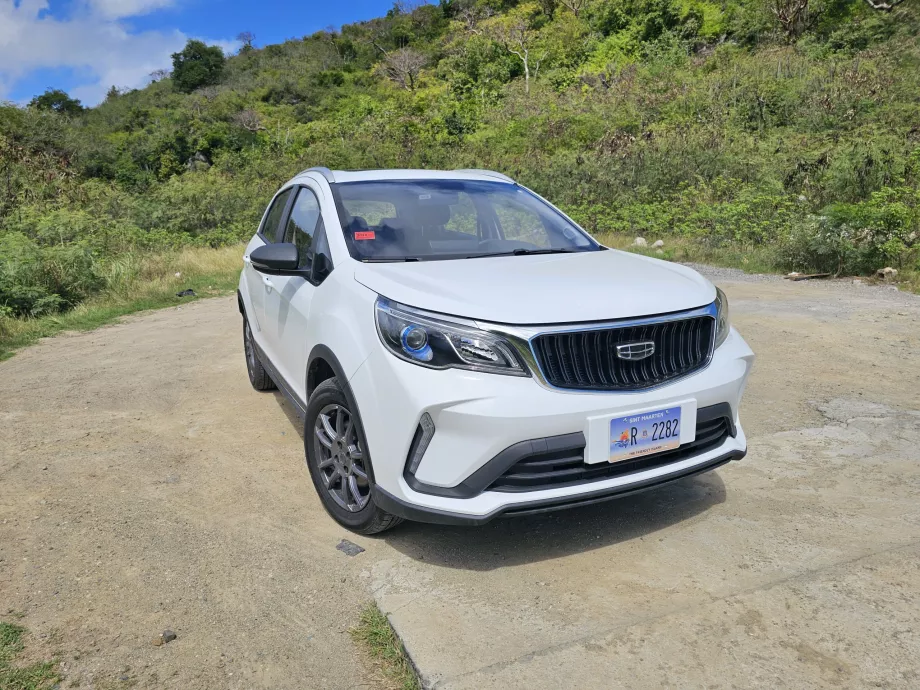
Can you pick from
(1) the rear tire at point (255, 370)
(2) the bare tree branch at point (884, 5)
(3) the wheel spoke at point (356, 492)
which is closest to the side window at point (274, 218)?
(1) the rear tire at point (255, 370)

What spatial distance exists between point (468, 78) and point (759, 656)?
131 ft

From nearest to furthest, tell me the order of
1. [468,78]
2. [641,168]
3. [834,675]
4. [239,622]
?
[834,675]
[239,622]
[641,168]
[468,78]

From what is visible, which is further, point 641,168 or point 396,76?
point 396,76

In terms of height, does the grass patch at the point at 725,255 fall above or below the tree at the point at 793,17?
below

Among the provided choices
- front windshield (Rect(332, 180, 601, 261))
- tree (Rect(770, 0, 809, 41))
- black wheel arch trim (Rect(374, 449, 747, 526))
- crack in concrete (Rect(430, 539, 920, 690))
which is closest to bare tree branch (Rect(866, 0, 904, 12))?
tree (Rect(770, 0, 809, 41))

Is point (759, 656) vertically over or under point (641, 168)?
under

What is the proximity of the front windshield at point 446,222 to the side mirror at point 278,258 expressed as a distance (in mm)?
291

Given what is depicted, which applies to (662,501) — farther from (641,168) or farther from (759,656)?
(641,168)

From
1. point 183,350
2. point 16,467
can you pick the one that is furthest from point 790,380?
point 183,350

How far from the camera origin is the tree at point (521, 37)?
37188 mm

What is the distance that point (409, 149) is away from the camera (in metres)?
27.1

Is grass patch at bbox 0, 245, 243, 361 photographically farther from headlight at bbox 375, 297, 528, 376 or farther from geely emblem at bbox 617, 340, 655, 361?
geely emblem at bbox 617, 340, 655, 361

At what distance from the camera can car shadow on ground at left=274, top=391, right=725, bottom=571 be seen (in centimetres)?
287

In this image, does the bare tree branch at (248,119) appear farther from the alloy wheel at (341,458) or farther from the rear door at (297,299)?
the alloy wheel at (341,458)
